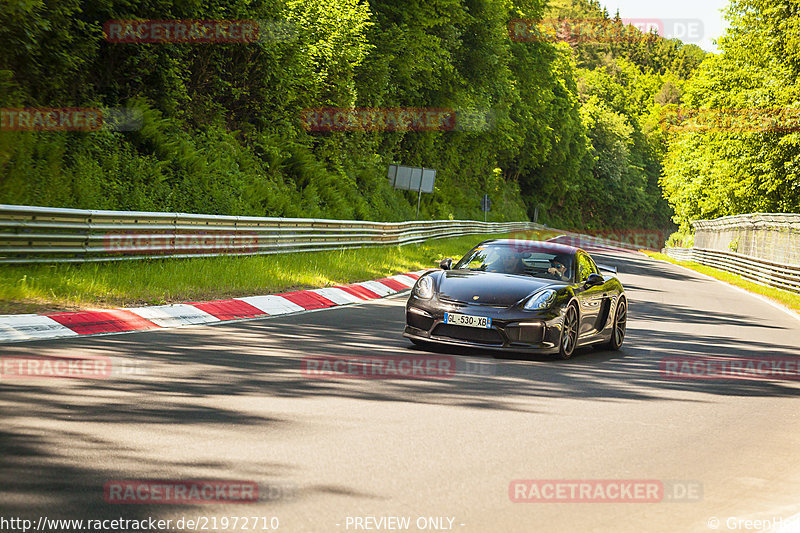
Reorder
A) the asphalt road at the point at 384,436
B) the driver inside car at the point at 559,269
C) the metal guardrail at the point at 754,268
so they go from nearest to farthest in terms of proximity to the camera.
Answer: the asphalt road at the point at 384,436, the driver inside car at the point at 559,269, the metal guardrail at the point at 754,268

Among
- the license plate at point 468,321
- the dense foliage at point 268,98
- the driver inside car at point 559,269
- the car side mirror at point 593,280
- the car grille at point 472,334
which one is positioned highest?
the dense foliage at point 268,98

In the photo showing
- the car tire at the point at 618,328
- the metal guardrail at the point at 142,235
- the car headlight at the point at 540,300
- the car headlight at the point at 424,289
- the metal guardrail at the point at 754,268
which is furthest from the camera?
the metal guardrail at the point at 754,268

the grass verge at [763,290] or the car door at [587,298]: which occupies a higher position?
the car door at [587,298]

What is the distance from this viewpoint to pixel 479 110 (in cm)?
5478

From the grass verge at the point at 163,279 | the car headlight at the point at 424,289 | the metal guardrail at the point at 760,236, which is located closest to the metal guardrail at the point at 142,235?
the grass verge at the point at 163,279

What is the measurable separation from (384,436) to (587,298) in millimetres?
5681

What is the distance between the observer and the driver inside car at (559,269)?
11328 millimetres

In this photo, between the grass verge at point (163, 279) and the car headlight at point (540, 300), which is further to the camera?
the grass verge at point (163, 279)

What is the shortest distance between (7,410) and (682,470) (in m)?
4.36

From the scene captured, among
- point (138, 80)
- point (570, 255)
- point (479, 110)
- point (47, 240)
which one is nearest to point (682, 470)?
point (570, 255)

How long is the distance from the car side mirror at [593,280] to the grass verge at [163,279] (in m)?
5.51

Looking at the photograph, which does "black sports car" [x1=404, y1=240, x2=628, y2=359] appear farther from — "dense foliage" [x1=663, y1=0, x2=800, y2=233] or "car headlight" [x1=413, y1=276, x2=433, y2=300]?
"dense foliage" [x1=663, y1=0, x2=800, y2=233]

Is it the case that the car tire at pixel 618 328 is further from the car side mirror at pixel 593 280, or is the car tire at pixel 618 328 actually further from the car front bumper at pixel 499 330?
the car front bumper at pixel 499 330

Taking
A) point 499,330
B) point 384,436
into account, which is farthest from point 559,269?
point 384,436
